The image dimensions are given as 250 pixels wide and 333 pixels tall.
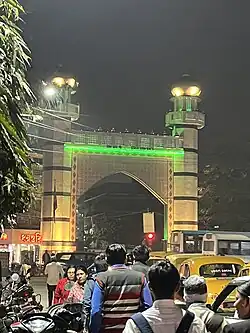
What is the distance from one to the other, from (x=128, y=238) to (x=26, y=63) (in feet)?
121

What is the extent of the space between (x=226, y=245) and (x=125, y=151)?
36.8ft

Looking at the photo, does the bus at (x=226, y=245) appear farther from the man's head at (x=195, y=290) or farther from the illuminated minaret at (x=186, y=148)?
the man's head at (x=195, y=290)

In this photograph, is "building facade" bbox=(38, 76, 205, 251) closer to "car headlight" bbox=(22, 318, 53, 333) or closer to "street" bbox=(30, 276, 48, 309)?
"street" bbox=(30, 276, 48, 309)

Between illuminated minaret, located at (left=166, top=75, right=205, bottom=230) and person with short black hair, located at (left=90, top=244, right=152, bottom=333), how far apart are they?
31143 millimetres

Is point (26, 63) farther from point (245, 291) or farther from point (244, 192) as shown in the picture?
point (244, 192)

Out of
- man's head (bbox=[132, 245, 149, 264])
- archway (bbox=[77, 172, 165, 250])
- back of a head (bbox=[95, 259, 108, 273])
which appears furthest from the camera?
archway (bbox=[77, 172, 165, 250])

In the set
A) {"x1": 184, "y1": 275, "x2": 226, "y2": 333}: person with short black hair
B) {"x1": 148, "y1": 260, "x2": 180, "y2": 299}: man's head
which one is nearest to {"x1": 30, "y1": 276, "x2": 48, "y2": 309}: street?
{"x1": 184, "y1": 275, "x2": 226, "y2": 333}: person with short black hair

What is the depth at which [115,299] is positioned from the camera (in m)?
5.45

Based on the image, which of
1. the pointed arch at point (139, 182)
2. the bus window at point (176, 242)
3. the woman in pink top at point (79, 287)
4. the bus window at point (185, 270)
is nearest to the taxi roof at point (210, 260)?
the bus window at point (185, 270)

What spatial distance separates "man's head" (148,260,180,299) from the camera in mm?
3596

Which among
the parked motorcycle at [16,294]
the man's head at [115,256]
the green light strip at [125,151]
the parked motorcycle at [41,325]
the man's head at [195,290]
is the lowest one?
the parked motorcycle at [16,294]

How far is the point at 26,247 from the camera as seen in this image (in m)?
37.8

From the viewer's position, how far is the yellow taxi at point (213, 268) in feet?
46.6

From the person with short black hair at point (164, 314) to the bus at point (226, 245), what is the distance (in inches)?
926
